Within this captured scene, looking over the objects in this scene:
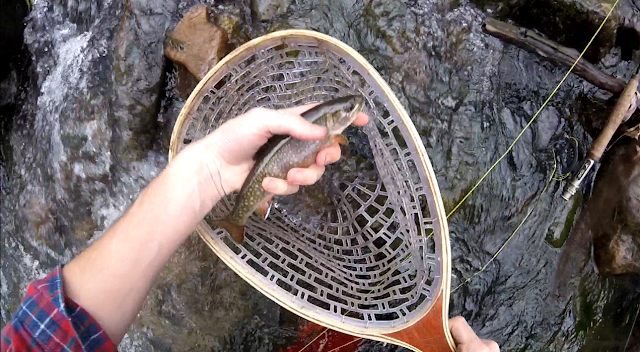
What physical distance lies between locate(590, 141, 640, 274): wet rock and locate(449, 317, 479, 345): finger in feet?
6.05

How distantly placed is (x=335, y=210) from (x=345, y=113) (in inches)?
46.3

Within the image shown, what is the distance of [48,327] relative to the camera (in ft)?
5.38

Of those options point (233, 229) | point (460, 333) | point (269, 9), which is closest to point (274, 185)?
point (233, 229)

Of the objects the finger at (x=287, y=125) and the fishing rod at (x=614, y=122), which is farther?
the fishing rod at (x=614, y=122)

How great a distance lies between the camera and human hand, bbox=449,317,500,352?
1.91 m

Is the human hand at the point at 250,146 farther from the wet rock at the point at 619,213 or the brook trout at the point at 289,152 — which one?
the wet rock at the point at 619,213

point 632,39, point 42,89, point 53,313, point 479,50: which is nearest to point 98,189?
point 42,89

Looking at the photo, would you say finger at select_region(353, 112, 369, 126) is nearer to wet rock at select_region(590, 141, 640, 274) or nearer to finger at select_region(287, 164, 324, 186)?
finger at select_region(287, 164, 324, 186)

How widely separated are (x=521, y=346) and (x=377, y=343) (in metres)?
1.18

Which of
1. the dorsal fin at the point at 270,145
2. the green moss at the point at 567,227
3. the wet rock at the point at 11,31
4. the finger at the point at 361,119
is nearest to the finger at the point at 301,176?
the dorsal fin at the point at 270,145

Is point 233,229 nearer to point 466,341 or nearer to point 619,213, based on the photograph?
point 466,341

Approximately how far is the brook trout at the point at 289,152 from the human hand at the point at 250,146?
0.05 meters

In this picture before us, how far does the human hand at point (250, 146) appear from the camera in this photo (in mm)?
2035

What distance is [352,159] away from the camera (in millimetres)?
3088
